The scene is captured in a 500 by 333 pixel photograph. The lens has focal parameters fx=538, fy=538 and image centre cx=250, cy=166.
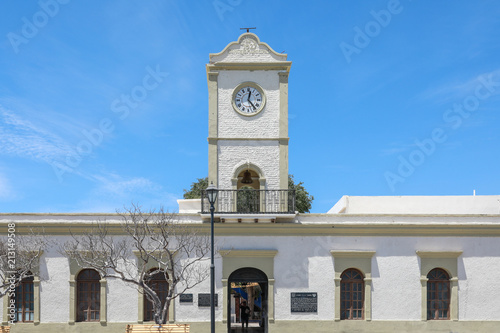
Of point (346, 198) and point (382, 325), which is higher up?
point (346, 198)

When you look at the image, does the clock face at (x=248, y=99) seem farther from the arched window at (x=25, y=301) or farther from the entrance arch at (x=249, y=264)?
the arched window at (x=25, y=301)

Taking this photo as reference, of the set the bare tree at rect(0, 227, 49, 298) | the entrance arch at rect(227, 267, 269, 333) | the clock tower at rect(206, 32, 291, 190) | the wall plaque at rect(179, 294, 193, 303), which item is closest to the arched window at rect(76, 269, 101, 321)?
the bare tree at rect(0, 227, 49, 298)

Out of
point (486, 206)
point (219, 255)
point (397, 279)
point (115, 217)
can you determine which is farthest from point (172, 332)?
point (486, 206)

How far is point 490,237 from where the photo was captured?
19.7m

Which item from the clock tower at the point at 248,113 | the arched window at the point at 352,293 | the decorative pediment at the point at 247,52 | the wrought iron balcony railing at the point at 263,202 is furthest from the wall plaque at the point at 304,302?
the decorative pediment at the point at 247,52

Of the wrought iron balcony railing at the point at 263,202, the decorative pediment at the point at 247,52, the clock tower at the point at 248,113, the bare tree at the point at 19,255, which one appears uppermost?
the decorative pediment at the point at 247,52

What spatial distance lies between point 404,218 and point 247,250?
5897 millimetres

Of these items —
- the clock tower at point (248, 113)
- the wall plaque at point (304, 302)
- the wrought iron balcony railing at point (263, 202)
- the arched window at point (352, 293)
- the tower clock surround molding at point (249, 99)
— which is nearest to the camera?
the wall plaque at point (304, 302)

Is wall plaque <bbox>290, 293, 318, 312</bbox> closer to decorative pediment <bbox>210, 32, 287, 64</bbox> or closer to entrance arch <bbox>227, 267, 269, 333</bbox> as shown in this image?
entrance arch <bbox>227, 267, 269, 333</bbox>

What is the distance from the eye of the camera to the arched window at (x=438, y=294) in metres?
19.6

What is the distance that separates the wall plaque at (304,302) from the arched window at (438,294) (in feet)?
13.8

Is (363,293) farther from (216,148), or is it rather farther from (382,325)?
(216,148)

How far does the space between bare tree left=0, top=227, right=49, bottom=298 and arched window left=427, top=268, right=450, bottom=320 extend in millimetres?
13926

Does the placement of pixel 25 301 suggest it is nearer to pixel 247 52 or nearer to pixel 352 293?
pixel 352 293
